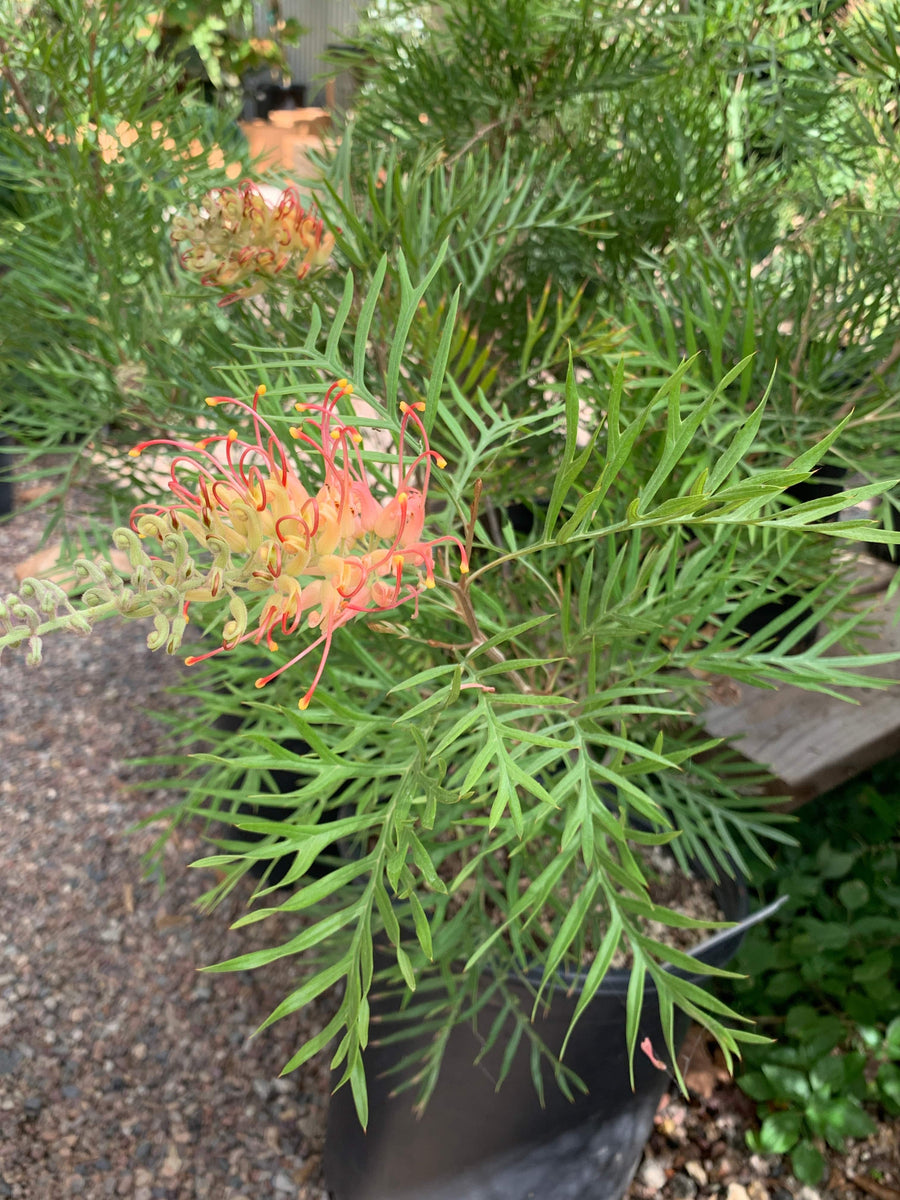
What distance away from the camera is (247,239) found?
483 mm

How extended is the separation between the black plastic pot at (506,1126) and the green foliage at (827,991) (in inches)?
6.8

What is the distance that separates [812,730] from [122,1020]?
756mm

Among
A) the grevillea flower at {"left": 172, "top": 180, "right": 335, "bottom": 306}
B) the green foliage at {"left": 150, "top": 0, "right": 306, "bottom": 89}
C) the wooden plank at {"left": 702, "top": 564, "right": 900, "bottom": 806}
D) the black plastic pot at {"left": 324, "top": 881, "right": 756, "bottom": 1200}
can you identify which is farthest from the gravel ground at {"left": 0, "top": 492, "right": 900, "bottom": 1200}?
the green foliage at {"left": 150, "top": 0, "right": 306, "bottom": 89}

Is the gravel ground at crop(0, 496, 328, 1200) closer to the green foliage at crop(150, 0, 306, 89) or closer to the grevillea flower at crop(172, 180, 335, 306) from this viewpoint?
the grevillea flower at crop(172, 180, 335, 306)

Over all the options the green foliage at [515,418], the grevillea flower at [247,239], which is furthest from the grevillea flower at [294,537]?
the grevillea flower at [247,239]

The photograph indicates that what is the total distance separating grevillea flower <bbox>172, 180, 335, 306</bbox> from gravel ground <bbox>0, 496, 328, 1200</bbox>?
0.58 metres

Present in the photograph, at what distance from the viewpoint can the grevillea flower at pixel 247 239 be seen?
481 millimetres

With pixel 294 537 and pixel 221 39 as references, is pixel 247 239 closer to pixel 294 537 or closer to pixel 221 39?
pixel 294 537

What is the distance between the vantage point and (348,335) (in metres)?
0.58

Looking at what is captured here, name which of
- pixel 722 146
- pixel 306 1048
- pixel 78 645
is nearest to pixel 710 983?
pixel 306 1048

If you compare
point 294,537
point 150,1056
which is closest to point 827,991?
point 150,1056

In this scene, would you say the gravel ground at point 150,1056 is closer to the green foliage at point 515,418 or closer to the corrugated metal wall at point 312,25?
the green foliage at point 515,418

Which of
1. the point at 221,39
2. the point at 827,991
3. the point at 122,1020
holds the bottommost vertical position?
the point at 122,1020

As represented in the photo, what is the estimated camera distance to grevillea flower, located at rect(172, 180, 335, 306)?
0.48 metres
